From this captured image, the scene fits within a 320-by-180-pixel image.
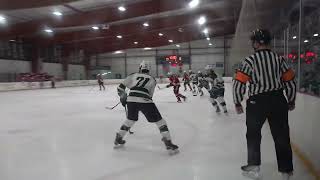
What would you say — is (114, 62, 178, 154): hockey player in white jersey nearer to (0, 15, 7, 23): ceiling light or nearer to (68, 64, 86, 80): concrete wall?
(0, 15, 7, 23): ceiling light

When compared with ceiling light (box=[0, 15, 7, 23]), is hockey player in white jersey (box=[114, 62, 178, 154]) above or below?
below

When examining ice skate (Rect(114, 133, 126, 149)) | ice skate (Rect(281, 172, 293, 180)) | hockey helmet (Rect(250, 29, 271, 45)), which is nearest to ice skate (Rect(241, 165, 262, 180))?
ice skate (Rect(281, 172, 293, 180))

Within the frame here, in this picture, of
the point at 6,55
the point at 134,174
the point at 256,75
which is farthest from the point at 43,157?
the point at 6,55

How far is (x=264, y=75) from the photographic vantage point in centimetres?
274

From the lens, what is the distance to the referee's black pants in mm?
2779

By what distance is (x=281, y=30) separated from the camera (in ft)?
18.6

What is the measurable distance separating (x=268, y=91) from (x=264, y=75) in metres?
0.14

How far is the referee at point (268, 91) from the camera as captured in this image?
108 inches

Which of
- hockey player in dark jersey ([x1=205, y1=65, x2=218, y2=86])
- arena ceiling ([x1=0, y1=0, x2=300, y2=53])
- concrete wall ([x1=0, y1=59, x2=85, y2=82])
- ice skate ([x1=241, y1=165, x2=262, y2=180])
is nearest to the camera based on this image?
ice skate ([x1=241, y1=165, x2=262, y2=180])

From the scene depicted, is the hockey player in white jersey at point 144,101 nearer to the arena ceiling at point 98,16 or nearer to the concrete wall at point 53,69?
the arena ceiling at point 98,16

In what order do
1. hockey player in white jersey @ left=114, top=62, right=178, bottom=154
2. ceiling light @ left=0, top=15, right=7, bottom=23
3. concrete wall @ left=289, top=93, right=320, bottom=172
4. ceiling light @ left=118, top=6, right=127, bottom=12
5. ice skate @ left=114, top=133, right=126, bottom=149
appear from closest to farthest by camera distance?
concrete wall @ left=289, top=93, right=320, bottom=172 → hockey player in white jersey @ left=114, top=62, right=178, bottom=154 → ice skate @ left=114, top=133, right=126, bottom=149 → ceiling light @ left=118, top=6, right=127, bottom=12 → ceiling light @ left=0, top=15, right=7, bottom=23

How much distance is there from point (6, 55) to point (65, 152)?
23405 millimetres

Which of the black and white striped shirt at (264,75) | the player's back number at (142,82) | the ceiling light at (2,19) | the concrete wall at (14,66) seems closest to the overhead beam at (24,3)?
the ceiling light at (2,19)

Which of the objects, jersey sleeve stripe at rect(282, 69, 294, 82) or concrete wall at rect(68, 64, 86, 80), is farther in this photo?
concrete wall at rect(68, 64, 86, 80)
